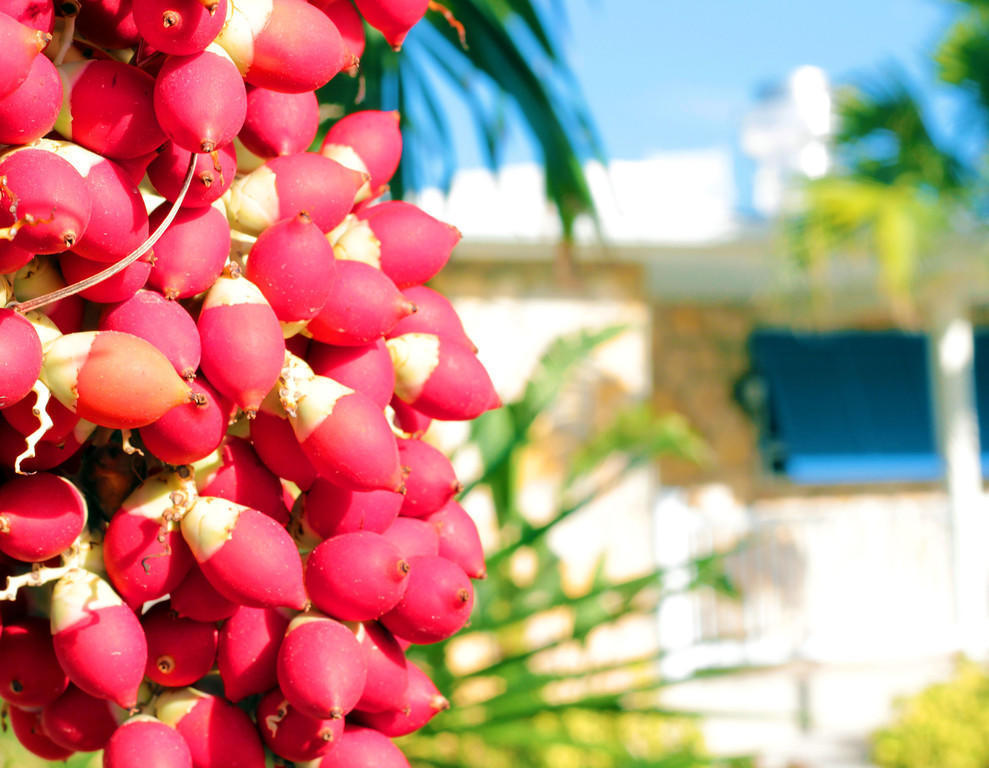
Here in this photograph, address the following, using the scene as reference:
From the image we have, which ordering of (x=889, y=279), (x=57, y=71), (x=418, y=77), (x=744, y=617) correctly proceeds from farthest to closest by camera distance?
(x=744, y=617) < (x=889, y=279) < (x=418, y=77) < (x=57, y=71)

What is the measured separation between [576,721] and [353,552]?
4.17 m

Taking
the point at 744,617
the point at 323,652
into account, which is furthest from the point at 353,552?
the point at 744,617

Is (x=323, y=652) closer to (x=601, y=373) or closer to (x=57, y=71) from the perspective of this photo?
(x=57, y=71)

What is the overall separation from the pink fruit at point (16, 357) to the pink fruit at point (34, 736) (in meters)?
0.26

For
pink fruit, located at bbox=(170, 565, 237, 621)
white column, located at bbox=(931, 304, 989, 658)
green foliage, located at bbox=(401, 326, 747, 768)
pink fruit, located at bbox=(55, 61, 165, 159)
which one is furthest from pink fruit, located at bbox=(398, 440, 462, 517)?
white column, located at bbox=(931, 304, 989, 658)

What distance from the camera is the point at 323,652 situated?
0.54 meters

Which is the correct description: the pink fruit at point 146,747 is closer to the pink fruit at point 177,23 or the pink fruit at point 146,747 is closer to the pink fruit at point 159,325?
the pink fruit at point 159,325

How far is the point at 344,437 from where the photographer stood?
0.53 m

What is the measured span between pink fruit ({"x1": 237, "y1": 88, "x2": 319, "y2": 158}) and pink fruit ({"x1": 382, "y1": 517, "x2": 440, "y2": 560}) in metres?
0.21

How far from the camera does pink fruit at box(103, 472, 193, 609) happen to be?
0.54 m

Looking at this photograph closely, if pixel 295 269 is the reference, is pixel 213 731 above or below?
below

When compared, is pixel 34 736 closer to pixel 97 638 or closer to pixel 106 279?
pixel 97 638

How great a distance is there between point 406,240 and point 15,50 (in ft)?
0.77

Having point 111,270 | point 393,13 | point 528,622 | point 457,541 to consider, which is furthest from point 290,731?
point 528,622
